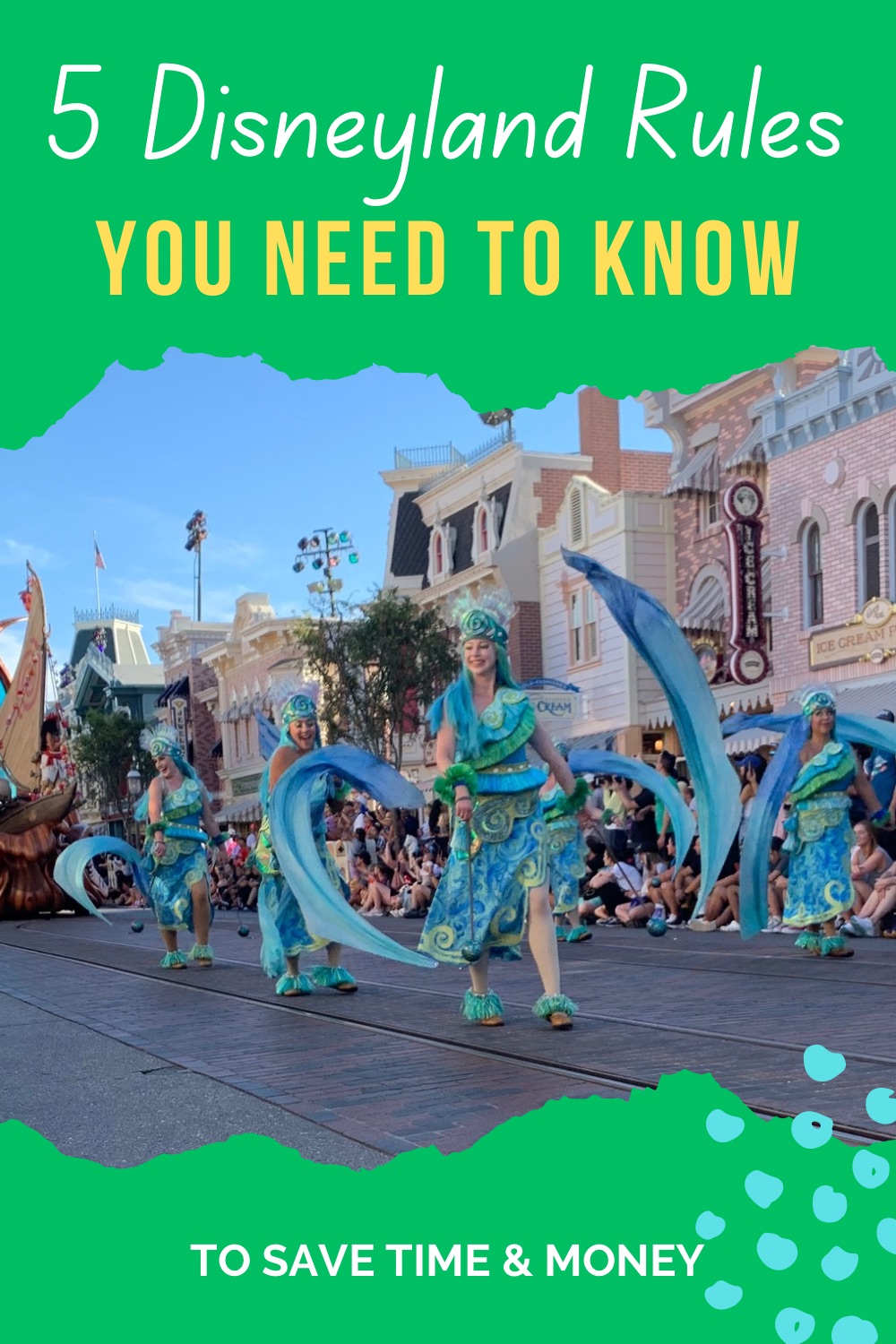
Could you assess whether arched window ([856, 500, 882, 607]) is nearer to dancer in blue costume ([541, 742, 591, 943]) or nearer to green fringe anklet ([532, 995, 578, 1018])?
dancer in blue costume ([541, 742, 591, 943])

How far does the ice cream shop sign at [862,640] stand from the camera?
22.4 m

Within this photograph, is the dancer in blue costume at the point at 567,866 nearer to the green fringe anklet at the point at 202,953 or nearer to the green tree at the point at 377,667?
the green fringe anklet at the point at 202,953

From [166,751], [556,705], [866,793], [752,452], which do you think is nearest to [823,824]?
[866,793]

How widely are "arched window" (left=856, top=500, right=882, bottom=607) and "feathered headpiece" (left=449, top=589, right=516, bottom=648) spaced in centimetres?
1704

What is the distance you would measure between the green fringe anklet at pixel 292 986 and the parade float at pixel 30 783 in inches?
723

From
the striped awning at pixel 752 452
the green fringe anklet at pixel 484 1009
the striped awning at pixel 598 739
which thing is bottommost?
the green fringe anklet at pixel 484 1009

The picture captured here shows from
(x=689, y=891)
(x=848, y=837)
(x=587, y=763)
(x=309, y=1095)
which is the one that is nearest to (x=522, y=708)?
(x=309, y=1095)

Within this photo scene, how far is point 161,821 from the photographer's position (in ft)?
38.5

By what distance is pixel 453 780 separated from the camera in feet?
23.2

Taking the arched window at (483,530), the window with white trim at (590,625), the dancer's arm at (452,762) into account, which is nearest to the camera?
the dancer's arm at (452,762)

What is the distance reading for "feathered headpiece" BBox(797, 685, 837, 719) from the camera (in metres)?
11.2

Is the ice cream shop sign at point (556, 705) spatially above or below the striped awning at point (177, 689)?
below

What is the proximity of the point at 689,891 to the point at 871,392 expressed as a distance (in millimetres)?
10382

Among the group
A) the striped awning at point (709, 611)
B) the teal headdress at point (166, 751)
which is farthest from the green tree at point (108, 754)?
the teal headdress at point (166, 751)
